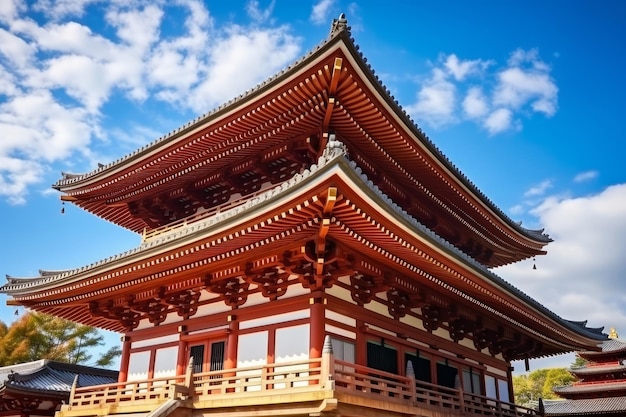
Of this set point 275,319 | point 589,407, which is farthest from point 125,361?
point 589,407

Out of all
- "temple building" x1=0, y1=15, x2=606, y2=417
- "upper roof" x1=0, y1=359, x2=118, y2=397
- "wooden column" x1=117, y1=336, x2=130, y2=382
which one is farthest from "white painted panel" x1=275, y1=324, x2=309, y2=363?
"upper roof" x1=0, y1=359, x2=118, y2=397

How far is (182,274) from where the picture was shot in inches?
517

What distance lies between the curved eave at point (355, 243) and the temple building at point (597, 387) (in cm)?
1753

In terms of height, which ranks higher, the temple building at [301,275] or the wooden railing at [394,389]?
the temple building at [301,275]

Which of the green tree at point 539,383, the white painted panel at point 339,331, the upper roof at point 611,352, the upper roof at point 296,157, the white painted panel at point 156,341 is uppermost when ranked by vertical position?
the green tree at point 539,383

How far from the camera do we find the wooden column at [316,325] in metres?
11.1

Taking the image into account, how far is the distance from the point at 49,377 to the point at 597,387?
30.1 meters

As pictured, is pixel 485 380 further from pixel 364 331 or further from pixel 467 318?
pixel 364 331

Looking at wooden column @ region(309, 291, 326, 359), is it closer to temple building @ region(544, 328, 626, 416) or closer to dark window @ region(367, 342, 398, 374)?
dark window @ region(367, 342, 398, 374)

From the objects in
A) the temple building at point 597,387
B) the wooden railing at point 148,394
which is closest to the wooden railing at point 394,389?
the wooden railing at point 148,394

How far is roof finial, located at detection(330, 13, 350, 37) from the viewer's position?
11.0m

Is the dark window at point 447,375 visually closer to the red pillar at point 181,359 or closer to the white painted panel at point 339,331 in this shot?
the white painted panel at point 339,331

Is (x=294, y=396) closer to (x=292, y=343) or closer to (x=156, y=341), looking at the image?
(x=292, y=343)

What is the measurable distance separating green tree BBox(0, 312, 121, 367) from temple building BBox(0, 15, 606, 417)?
27.0 metres
